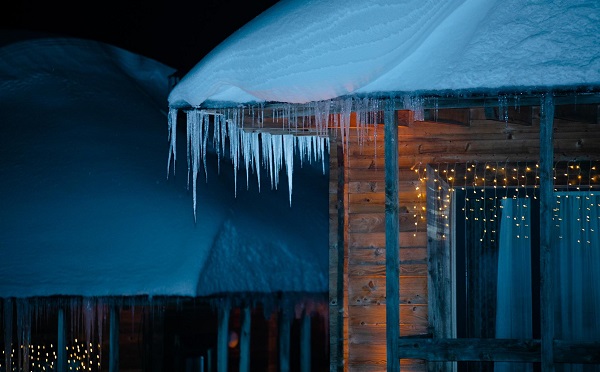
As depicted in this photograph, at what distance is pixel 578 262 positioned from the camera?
369 inches

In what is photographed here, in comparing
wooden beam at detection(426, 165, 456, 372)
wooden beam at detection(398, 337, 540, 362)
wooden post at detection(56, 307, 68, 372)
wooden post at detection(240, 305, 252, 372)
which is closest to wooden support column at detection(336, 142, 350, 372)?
wooden beam at detection(426, 165, 456, 372)

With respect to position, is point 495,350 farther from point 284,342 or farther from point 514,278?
point 284,342

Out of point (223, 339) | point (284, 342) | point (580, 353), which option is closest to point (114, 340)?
point (223, 339)

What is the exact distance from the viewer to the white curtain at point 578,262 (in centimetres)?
938

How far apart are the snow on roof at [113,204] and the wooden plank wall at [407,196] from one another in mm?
2578

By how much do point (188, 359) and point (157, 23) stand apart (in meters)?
7.83

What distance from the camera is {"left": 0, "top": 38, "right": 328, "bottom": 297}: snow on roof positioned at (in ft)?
37.7


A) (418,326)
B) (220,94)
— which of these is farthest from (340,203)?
(220,94)

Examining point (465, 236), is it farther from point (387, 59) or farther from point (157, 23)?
point (157, 23)

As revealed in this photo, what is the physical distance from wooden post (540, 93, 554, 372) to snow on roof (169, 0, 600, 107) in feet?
1.03

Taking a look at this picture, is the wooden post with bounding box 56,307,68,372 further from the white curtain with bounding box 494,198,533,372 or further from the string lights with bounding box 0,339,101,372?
the white curtain with bounding box 494,198,533,372

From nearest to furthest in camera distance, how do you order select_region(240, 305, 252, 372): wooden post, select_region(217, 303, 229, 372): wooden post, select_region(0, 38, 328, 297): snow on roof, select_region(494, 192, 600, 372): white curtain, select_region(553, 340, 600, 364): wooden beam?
select_region(553, 340, 600, 364): wooden beam
select_region(494, 192, 600, 372): white curtain
select_region(0, 38, 328, 297): snow on roof
select_region(217, 303, 229, 372): wooden post
select_region(240, 305, 252, 372): wooden post

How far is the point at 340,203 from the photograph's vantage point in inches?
386

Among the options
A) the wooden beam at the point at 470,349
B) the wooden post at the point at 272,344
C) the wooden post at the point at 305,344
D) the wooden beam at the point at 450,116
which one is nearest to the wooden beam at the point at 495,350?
the wooden beam at the point at 470,349
